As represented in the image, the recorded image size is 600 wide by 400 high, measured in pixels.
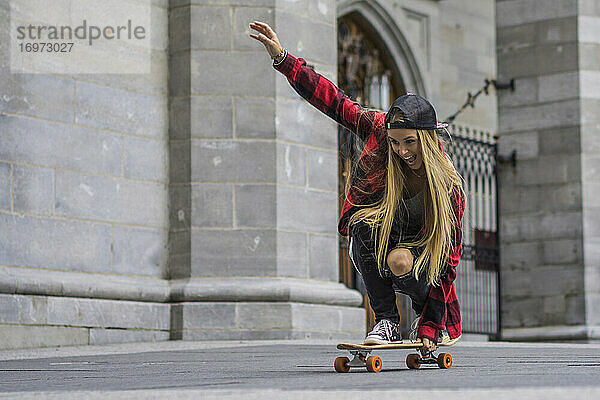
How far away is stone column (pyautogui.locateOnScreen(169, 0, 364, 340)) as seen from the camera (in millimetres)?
8023

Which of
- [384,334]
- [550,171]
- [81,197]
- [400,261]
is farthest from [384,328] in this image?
[550,171]

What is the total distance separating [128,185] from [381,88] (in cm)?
707

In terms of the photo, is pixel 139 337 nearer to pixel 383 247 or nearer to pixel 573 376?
pixel 383 247

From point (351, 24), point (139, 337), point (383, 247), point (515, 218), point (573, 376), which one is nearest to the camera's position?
point (573, 376)

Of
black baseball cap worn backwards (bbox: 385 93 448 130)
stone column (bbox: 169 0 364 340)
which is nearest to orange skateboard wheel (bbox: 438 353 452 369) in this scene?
black baseball cap worn backwards (bbox: 385 93 448 130)

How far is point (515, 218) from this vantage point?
11.9 metres

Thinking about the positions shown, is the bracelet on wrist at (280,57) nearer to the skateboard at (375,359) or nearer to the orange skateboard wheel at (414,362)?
the skateboard at (375,359)

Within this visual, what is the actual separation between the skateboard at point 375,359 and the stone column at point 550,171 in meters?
6.71

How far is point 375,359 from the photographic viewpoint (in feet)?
14.8

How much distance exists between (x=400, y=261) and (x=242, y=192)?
3.74 metres

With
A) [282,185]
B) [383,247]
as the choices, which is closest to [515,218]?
[282,185]

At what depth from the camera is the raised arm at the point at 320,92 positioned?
4.71 m

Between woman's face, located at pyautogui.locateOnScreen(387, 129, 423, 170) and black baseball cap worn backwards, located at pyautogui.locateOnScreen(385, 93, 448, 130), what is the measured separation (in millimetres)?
29

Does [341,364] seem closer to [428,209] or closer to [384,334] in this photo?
[384,334]
